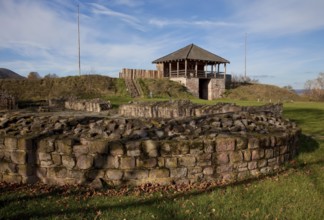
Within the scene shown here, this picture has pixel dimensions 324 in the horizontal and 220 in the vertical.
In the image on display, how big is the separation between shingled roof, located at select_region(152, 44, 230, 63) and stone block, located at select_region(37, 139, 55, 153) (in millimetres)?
→ 36716

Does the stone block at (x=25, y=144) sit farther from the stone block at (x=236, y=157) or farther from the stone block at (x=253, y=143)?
the stone block at (x=253, y=143)

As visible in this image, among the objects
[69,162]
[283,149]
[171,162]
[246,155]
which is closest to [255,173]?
[246,155]

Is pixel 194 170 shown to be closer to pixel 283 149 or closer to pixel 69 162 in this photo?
pixel 69 162

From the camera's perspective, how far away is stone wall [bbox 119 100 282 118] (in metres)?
12.0

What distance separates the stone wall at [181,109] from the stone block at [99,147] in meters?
6.52

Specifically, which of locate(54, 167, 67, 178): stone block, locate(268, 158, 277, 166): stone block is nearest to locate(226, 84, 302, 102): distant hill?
locate(268, 158, 277, 166): stone block

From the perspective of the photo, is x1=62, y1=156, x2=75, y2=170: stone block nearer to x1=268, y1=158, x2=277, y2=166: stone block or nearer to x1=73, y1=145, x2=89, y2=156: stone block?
x1=73, y1=145, x2=89, y2=156: stone block

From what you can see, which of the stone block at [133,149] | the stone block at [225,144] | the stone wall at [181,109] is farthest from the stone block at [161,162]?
the stone wall at [181,109]

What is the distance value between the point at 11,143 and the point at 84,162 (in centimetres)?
141

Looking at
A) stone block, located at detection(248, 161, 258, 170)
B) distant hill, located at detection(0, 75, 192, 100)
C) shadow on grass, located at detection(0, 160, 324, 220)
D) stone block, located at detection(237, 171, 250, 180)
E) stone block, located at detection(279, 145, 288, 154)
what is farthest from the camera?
distant hill, located at detection(0, 75, 192, 100)

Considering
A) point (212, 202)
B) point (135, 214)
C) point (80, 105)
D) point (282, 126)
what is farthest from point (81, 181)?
point (80, 105)

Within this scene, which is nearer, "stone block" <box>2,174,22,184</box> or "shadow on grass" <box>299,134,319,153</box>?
"stone block" <box>2,174,22,184</box>

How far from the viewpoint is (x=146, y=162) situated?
5199 mm

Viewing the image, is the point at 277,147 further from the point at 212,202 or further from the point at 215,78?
the point at 215,78
